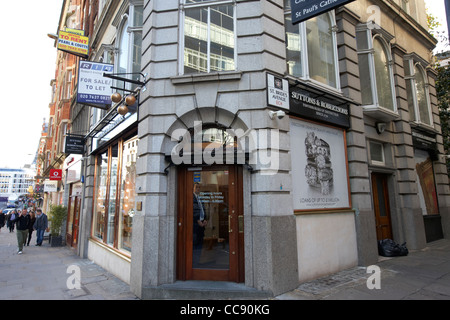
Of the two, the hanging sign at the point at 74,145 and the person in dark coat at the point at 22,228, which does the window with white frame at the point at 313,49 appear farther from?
the person in dark coat at the point at 22,228

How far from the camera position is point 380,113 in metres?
9.58

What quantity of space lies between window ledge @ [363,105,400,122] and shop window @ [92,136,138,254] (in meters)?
7.87

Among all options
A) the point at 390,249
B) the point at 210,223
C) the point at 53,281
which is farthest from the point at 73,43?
the point at 390,249

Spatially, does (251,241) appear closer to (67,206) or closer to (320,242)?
(320,242)

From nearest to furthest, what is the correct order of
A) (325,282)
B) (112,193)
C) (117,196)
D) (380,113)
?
(325,282), (117,196), (380,113), (112,193)

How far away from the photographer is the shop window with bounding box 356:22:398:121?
9.76m

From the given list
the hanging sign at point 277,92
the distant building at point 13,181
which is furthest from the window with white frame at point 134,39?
the distant building at point 13,181

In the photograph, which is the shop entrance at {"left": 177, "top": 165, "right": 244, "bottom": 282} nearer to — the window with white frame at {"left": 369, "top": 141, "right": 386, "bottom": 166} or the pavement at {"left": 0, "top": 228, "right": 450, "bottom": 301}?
the pavement at {"left": 0, "top": 228, "right": 450, "bottom": 301}

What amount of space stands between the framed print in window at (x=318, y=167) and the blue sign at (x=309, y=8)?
2.42 meters

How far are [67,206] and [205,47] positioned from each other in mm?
14525

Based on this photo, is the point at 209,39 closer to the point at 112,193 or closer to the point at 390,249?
the point at 112,193

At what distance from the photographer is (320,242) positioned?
699 cm

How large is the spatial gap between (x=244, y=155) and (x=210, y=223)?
1.82 m

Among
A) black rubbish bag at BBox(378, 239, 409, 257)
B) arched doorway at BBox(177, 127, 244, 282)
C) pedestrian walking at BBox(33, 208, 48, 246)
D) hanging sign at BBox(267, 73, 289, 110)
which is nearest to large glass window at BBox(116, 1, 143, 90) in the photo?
arched doorway at BBox(177, 127, 244, 282)
